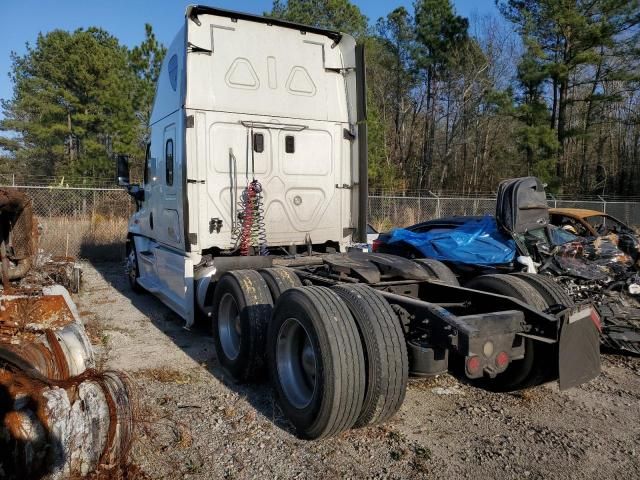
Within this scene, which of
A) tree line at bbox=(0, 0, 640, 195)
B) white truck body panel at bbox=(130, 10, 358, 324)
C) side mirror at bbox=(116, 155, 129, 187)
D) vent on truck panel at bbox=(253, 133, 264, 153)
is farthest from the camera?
tree line at bbox=(0, 0, 640, 195)

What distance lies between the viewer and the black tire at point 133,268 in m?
9.09

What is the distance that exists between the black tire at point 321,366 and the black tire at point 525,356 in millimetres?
1426

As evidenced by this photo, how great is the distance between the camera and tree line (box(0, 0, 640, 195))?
23.1 m

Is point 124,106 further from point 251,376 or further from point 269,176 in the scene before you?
point 251,376

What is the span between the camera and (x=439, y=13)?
29203mm

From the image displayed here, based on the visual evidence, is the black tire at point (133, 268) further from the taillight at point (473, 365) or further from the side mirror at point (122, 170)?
the taillight at point (473, 365)

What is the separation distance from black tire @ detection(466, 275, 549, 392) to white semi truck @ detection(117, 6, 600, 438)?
17 mm

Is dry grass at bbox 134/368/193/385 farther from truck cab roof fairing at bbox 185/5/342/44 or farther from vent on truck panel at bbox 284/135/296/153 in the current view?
truck cab roof fairing at bbox 185/5/342/44

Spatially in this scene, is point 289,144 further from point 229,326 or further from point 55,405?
point 55,405

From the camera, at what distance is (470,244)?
25.4ft

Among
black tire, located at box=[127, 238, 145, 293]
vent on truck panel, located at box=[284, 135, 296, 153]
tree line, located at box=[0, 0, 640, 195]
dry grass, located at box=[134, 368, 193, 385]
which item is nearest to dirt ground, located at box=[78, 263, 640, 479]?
dry grass, located at box=[134, 368, 193, 385]

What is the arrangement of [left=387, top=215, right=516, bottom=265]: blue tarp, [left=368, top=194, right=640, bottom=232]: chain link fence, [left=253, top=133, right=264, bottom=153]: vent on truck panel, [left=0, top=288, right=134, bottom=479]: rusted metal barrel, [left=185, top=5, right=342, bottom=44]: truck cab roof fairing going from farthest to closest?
[left=368, top=194, right=640, bottom=232]: chain link fence
[left=387, top=215, right=516, bottom=265]: blue tarp
[left=253, top=133, right=264, bottom=153]: vent on truck panel
[left=185, top=5, right=342, bottom=44]: truck cab roof fairing
[left=0, top=288, right=134, bottom=479]: rusted metal barrel

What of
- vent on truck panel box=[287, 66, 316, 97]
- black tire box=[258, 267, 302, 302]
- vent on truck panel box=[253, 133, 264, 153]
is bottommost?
black tire box=[258, 267, 302, 302]

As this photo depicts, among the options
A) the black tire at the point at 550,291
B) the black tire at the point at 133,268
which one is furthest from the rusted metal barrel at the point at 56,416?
the black tire at the point at 133,268
